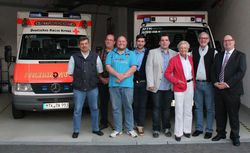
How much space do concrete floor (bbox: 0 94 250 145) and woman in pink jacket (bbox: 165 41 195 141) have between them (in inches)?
13.7

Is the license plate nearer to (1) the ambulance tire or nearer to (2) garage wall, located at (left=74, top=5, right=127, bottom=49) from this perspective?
(1) the ambulance tire

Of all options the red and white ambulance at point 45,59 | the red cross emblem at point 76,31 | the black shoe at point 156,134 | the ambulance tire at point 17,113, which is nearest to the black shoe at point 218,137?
the black shoe at point 156,134

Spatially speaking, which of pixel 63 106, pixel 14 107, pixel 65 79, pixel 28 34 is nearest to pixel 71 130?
pixel 63 106

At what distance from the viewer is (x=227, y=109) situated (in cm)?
608

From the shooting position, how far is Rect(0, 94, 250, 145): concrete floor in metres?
6.30

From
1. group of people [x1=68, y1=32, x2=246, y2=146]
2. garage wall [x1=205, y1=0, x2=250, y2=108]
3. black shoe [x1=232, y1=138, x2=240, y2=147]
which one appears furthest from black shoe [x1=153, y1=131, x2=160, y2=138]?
garage wall [x1=205, y1=0, x2=250, y2=108]

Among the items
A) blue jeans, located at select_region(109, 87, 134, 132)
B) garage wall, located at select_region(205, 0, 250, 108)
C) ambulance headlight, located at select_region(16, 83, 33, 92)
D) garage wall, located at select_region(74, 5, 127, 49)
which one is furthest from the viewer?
garage wall, located at select_region(74, 5, 127, 49)

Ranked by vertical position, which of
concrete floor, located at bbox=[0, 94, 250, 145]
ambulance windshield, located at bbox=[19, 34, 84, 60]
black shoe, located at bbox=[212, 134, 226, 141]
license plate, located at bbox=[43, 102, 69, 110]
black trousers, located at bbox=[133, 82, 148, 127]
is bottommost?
concrete floor, located at bbox=[0, 94, 250, 145]

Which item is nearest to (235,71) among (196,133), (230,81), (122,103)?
(230,81)

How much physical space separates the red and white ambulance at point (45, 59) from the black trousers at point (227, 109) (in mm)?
3134

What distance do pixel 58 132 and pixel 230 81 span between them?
346 centimetres

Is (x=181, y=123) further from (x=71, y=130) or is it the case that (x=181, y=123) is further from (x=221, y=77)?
(x=71, y=130)

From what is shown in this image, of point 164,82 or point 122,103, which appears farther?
point 122,103

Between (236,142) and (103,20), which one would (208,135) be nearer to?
(236,142)
